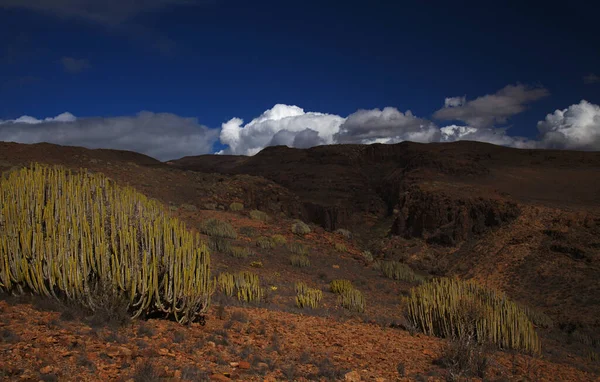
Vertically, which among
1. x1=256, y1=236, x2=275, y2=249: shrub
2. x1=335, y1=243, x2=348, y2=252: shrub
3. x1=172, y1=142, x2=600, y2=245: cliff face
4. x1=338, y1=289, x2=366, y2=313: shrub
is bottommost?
x1=338, y1=289, x2=366, y2=313: shrub

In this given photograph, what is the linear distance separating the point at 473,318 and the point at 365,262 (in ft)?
46.6

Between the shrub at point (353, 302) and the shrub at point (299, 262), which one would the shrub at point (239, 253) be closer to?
the shrub at point (299, 262)

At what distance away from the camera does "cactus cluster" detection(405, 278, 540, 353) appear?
8.65m

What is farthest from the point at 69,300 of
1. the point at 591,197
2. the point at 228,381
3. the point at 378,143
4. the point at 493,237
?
the point at 378,143

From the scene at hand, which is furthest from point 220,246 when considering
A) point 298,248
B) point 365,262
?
point 365,262

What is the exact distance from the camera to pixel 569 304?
17125mm

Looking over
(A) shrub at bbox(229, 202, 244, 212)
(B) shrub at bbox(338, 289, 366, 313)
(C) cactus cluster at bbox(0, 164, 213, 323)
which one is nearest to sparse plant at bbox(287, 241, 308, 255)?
(B) shrub at bbox(338, 289, 366, 313)

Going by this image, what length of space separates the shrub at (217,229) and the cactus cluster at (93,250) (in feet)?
42.8

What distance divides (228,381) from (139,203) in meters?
3.78

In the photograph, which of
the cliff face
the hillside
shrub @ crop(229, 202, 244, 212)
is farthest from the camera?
the cliff face

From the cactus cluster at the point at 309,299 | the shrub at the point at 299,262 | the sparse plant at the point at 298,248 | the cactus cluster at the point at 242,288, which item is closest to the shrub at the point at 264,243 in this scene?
the sparse plant at the point at 298,248

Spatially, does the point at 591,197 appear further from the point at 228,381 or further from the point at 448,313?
the point at 228,381

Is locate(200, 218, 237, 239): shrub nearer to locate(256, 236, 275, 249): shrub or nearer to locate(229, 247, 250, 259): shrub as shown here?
locate(256, 236, 275, 249): shrub

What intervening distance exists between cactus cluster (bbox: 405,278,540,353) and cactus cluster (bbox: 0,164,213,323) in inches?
202
